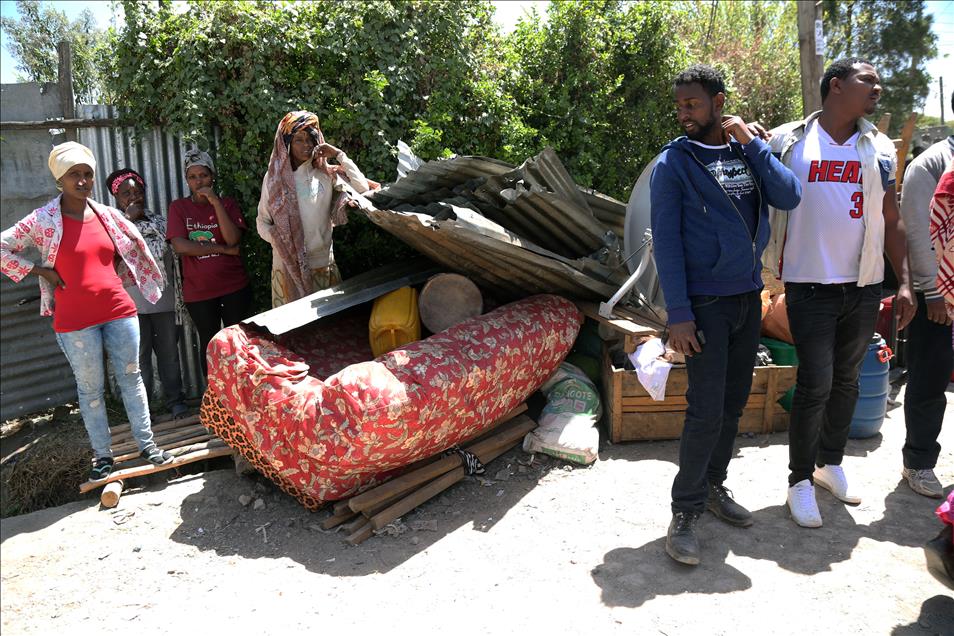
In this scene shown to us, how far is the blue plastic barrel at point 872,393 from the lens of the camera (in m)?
4.52

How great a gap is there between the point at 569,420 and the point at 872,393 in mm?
2017

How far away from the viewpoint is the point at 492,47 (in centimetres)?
640

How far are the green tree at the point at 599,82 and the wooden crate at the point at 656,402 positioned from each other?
2323 millimetres

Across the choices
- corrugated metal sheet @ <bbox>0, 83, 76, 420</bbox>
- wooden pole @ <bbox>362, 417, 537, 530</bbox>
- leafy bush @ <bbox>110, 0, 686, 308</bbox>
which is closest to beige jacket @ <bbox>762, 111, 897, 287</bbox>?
wooden pole @ <bbox>362, 417, 537, 530</bbox>

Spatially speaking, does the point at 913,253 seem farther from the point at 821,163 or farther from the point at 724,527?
the point at 724,527

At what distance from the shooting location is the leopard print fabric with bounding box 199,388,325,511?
3916mm

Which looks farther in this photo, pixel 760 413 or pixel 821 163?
pixel 760 413

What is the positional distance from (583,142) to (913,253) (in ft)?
10.4

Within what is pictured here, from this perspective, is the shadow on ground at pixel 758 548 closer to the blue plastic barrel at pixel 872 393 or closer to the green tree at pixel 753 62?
the blue plastic barrel at pixel 872 393

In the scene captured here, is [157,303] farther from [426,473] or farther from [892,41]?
[892,41]

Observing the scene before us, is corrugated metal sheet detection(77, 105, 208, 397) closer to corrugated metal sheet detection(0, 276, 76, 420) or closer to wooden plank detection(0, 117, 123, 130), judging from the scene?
wooden plank detection(0, 117, 123, 130)

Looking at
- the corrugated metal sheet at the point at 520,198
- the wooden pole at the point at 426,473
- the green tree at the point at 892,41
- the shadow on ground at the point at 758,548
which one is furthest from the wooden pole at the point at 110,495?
the green tree at the point at 892,41

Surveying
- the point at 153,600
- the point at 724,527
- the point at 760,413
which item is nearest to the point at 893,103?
the point at 760,413

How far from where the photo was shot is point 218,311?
5.32m
